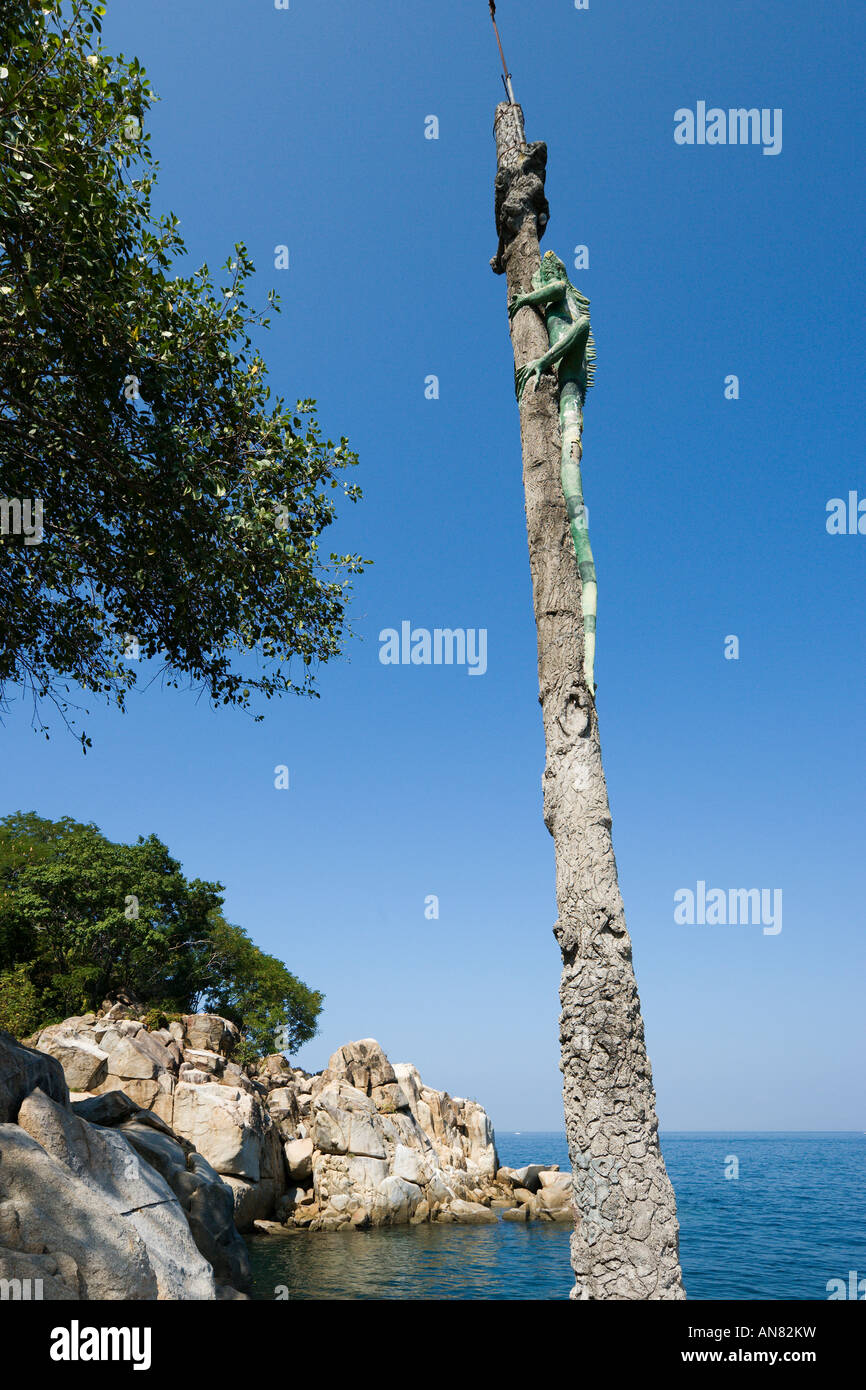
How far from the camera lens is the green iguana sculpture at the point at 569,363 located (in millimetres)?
7480

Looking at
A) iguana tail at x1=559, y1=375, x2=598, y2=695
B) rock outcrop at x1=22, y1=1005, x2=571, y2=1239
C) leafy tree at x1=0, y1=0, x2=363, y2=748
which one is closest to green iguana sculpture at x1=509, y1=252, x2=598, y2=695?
iguana tail at x1=559, y1=375, x2=598, y2=695

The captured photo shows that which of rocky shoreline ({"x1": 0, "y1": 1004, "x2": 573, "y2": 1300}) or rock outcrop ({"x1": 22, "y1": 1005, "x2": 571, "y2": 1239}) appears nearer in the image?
rocky shoreline ({"x1": 0, "y1": 1004, "x2": 573, "y2": 1300})

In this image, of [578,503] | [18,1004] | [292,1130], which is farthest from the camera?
[292,1130]

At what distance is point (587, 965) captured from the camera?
612cm

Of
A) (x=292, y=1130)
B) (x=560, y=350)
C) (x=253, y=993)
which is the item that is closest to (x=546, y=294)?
(x=560, y=350)

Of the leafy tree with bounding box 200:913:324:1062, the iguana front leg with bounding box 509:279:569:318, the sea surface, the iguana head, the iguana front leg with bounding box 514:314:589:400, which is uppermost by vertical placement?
the iguana head

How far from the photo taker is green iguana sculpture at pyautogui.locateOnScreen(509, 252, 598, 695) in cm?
748

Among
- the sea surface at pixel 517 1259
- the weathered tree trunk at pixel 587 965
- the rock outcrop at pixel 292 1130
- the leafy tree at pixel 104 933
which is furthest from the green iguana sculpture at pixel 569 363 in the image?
the leafy tree at pixel 104 933

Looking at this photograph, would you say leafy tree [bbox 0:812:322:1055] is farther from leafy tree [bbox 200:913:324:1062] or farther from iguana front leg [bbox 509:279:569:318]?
iguana front leg [bbox 509:279:569:318]

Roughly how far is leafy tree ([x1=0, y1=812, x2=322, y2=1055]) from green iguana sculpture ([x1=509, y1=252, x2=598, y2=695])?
2643 centimetres

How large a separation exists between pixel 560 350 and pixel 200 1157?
49.7ft

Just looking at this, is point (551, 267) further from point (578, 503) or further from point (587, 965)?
point (587, 965)

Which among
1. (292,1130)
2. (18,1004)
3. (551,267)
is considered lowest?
(292,1130)
